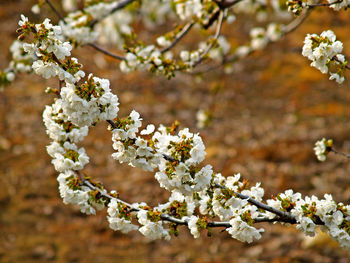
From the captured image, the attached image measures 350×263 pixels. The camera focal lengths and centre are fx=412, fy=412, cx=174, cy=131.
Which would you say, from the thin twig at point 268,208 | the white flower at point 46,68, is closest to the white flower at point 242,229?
the thin twig at point 268,208

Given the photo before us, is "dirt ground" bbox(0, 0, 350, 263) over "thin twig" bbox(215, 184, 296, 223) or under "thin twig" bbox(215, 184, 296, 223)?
over

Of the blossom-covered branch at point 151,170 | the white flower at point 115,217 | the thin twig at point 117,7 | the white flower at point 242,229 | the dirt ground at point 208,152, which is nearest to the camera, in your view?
the blossom-covered branch at point 151,170

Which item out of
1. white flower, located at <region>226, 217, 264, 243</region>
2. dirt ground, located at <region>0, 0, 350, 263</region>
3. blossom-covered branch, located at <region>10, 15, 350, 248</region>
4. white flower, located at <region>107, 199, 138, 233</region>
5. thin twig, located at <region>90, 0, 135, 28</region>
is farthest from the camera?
dirt ground, located at <region>0, 0, 350, 263</region>

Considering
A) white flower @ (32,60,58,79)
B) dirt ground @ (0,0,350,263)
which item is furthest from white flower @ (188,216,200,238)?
dirt ground @ (0,0,350,263)

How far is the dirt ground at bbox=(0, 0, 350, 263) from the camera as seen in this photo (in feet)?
16.0

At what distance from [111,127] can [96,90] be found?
0.67ft

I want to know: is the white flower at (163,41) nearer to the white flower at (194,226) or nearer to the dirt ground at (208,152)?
the dirt ground at (208,152)

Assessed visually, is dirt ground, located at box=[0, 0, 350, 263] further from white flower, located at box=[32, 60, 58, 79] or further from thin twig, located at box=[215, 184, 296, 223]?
white flower, located at box=[32, 60, 58, 79]

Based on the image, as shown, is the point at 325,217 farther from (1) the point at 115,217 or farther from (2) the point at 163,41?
(2) the point at 163,41

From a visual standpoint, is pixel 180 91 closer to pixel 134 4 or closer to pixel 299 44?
pixel 299 44

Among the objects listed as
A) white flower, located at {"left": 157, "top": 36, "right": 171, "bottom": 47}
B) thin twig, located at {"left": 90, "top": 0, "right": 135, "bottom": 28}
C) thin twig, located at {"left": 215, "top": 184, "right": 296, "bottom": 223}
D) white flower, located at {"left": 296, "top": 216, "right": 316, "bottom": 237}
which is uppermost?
thin twig, located at {"left": 90, "top": 0, "right": 135, "bottom": 28}

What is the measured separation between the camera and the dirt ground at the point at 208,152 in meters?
4.88

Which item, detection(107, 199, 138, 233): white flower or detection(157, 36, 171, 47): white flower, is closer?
detection(107, 199, 138, 233): white flower

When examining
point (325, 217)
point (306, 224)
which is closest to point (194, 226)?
point (306, 224)
